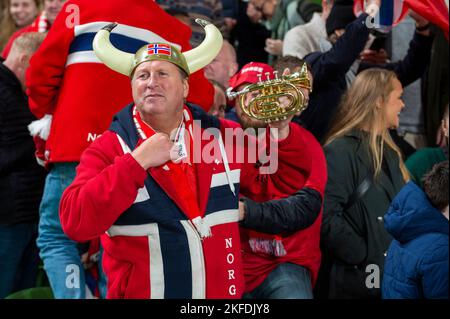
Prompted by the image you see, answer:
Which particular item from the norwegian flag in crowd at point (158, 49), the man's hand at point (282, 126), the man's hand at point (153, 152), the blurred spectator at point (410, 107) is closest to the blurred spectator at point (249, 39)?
the blurred spectator at point (410, 107)

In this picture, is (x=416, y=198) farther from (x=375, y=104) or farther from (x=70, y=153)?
(x=70, y=153)

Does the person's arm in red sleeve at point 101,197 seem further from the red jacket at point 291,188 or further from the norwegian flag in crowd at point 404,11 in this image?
the norwegian flag in crowd at point 404,11

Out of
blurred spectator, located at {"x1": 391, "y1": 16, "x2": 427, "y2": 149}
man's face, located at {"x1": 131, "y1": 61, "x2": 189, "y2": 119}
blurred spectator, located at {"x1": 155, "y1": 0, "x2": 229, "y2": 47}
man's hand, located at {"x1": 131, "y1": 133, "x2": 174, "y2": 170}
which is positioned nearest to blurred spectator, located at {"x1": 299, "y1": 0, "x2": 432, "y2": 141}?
blurred spectator, located at {"x1": 391, "y1": 16, "x2": 427, "y2": 149}

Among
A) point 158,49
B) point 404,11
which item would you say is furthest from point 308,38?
point 158,49

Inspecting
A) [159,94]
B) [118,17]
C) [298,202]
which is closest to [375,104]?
[298,202]

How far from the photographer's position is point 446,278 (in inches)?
191

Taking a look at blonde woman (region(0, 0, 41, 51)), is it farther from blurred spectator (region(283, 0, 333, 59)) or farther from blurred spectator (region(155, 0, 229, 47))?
blurred spectator (region(283, 0, 333, 59))

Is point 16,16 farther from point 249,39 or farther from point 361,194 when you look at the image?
point 361,194

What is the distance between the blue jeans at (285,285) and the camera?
4.78 meters

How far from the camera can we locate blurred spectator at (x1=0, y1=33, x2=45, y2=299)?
568 centimetres

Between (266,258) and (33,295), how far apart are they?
59.3 inches

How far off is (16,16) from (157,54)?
3.59 meters

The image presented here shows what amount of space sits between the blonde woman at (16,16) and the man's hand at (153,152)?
369 centimetres

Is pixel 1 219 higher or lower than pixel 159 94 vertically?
lower
